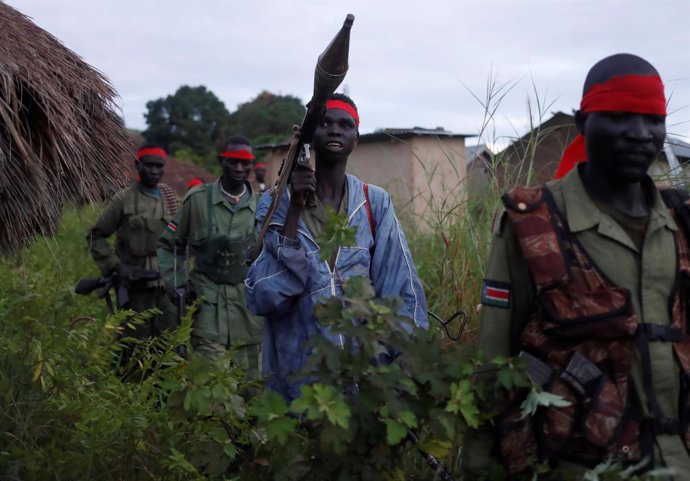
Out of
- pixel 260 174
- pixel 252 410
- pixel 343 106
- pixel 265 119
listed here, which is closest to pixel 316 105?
pixel 343 106

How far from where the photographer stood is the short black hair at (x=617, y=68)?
105 inches

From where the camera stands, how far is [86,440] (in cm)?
405

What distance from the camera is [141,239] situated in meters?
8.28

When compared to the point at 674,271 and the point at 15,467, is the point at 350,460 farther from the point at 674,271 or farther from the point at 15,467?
the point at 15,467

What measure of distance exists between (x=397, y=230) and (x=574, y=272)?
1517 mm

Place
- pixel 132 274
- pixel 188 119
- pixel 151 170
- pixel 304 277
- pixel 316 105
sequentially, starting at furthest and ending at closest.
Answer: pixel 188 119 → pixel 151 170 → pixel 132 274 → pixel 304 277 → pixel 316 105

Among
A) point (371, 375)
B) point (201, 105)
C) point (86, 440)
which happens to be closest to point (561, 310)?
point (371, 375)

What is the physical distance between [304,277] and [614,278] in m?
1.44


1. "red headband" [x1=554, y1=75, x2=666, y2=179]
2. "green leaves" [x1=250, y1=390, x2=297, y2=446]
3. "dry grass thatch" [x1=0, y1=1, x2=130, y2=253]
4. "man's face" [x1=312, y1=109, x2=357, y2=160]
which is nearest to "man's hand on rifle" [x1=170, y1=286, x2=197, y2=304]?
"dry grass thatch" [x1=0, y1=1, x2=130, y2=253]

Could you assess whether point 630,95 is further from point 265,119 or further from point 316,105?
point 265,119

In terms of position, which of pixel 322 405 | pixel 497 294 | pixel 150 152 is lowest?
pixel 322 405

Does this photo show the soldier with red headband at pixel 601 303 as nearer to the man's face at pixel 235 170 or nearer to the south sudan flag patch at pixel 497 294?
the south sudan flag patch at pixel 497 294

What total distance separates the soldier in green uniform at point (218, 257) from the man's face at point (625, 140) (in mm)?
4390

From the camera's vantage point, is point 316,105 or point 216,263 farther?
point 216,263
